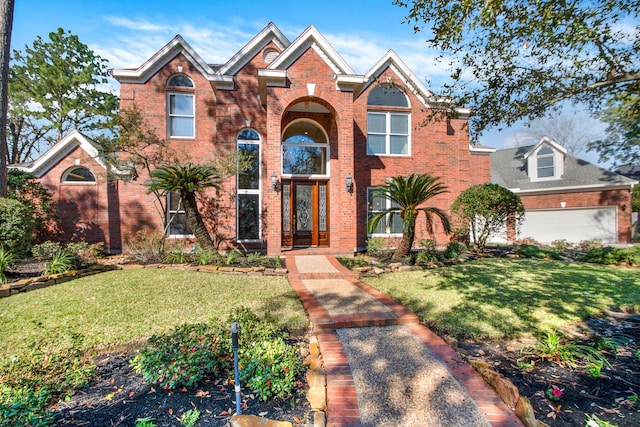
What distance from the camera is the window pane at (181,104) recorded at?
11.6 m

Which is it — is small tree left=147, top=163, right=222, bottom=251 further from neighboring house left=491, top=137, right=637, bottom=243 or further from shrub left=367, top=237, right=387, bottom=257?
neighboring house left=491, top=137, right=637, bottom=243

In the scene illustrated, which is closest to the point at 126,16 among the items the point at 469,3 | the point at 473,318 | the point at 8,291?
the point at 8,291

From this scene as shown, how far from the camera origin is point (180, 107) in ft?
38.2

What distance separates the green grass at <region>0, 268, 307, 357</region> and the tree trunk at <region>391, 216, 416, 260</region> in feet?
13.4

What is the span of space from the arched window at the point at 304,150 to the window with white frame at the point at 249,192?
1128 mm

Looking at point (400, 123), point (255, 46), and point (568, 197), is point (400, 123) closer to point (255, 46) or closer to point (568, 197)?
point (255, 46)

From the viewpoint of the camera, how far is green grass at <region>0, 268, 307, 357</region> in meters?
4.15

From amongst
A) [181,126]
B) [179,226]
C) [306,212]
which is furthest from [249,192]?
[181,126]

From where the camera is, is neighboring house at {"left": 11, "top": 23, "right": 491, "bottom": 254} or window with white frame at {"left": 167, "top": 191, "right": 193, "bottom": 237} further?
window with white frame at {"left": 167, "top": 191, "right": 193, "bottom": 237}

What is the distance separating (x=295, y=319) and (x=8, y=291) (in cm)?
608

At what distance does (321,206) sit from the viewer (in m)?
11.2

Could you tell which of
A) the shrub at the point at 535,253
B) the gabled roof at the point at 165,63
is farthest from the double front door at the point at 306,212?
the shrub at the point at 535,253

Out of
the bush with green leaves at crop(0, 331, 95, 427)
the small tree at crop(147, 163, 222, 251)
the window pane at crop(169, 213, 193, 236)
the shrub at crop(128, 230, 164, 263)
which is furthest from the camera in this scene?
the window pane at crop(169, 213, 193, 236)

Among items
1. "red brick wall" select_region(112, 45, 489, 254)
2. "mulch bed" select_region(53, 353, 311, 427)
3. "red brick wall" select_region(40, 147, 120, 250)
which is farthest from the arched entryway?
"mulch bed" select_region(53, 353, 311, 427)
